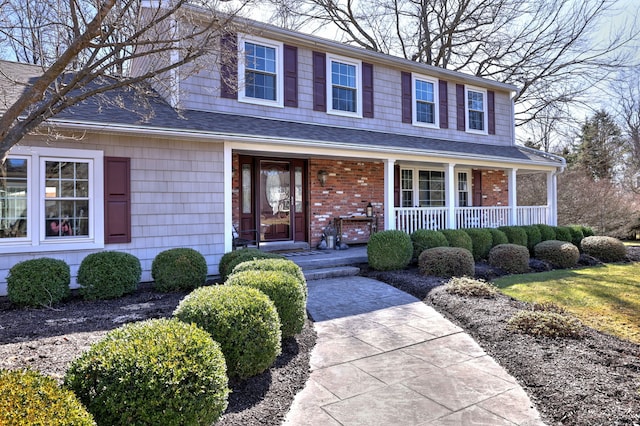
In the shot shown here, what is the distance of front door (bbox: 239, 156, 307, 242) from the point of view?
9.52 metres

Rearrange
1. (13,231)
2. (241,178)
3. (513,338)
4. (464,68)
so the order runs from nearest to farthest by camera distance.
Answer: (513,338) < (13,231) < (241,178) < (464,68)

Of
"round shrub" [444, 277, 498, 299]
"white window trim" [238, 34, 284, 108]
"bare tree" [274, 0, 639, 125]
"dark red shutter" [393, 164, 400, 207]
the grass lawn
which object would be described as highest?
"bare tree" [274, 0, 639, 125]

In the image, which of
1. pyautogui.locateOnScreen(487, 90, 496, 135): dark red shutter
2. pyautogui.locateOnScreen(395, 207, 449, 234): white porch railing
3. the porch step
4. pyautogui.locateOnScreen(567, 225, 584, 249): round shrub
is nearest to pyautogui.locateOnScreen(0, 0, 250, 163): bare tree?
the porch step

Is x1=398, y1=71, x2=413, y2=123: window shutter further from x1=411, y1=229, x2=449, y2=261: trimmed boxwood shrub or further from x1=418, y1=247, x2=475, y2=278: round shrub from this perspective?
x1=418, y1=247, x2=475, y2=278: round shrub

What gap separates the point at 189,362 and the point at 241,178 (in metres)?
7.40

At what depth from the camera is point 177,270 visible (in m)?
6.31

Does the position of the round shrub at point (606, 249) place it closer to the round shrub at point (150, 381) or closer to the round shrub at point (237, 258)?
the round shrub at point (237, 258)

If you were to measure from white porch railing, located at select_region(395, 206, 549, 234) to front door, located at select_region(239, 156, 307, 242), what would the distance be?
2647 mm

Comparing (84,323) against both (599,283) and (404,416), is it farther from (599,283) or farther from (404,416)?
(599,283)

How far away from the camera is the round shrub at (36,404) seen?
156 cm

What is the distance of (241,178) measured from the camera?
30.8ft

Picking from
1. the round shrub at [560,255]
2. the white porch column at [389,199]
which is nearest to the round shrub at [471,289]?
the white porch column at [389,199]

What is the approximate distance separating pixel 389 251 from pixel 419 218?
2618 millimetres

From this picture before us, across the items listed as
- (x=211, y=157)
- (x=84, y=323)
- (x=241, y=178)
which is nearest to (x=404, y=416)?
(x=84, y=323)
